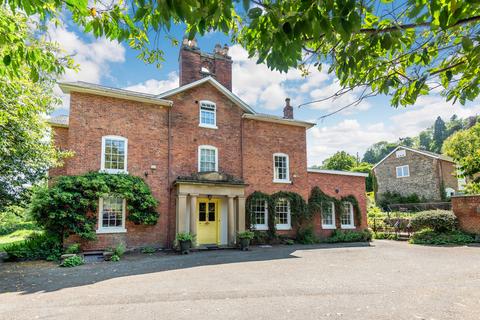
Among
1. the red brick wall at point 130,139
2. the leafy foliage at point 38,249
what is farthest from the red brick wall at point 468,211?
the leafy foliage at point 38,249

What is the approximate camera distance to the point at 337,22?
8.21 feet

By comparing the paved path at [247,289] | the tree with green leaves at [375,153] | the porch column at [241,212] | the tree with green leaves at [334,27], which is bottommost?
the paved path at [247,289]

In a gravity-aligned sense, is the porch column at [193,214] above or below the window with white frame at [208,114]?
below

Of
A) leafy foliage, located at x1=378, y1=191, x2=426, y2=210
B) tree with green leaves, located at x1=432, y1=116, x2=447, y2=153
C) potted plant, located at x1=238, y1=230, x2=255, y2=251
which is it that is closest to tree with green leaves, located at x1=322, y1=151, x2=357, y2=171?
leafy foliage, located at x1=378, y1=191, x2=426, y2=210

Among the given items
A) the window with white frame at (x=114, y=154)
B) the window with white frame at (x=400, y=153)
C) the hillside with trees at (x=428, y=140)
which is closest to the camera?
the window with white frame at (x=114, y=154)

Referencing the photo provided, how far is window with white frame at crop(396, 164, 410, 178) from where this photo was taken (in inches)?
1289

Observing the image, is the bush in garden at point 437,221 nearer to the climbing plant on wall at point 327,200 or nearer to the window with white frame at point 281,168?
the climbing plant on wall at point 327,200

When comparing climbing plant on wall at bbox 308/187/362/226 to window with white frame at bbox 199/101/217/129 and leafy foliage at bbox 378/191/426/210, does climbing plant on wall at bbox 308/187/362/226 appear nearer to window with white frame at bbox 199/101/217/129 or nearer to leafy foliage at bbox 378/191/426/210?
window with white frame at bbox 199/101/217/129

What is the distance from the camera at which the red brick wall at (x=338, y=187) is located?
1873 centimetres

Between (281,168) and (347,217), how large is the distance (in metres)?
5.78

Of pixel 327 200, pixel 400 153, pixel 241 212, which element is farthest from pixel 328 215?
pixel 400 153

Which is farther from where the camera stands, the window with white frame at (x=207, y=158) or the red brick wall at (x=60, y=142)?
the window with white frame at (x=207, y=158)

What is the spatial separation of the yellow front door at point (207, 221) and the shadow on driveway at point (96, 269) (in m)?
2.20

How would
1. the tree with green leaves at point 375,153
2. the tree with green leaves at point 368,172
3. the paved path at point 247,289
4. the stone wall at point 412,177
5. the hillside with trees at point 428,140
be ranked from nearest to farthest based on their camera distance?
the paved path at point 247,289
the stone wall at point 412,177
the tree with green leaves at point 368,172
the hillside with trees at point 428,140
the tree with green leaves at point 375,153
